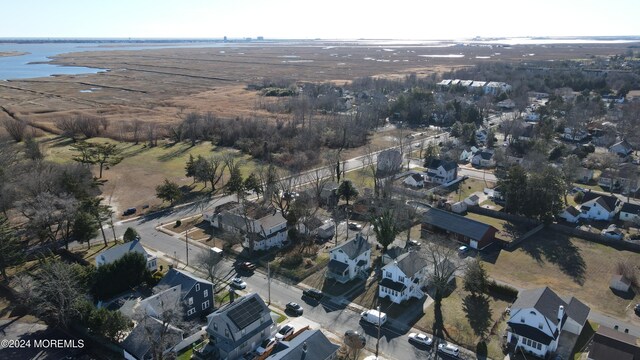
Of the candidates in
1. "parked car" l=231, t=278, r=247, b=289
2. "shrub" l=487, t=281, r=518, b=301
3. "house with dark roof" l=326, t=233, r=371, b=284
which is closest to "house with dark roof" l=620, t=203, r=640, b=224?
"shrub" l=487, t=281, r=518, b=301

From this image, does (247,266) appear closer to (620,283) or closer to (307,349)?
(307,349)

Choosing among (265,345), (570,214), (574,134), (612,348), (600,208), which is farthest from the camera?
(574,134)

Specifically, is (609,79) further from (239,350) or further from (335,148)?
(239,350)

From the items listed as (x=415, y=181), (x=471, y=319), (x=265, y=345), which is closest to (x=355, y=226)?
(x=415, y=181)

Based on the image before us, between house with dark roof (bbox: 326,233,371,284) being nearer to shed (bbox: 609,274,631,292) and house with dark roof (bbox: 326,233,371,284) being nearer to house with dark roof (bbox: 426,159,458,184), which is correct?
shed (bbox: 609,274,631,292)

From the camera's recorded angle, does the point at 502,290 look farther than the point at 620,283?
No

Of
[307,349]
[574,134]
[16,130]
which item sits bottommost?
[307,349]

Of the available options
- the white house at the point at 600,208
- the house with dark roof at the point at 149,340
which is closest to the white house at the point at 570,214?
the white house at the point at 600,208
